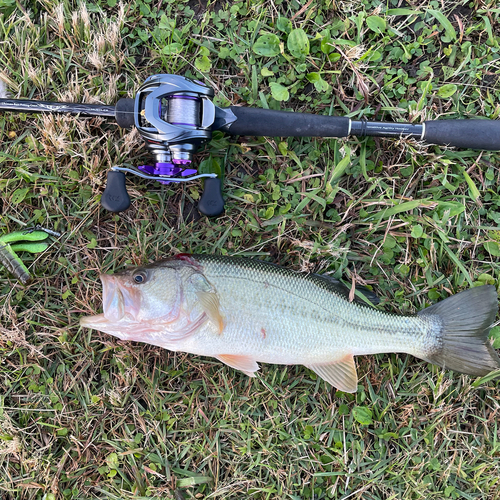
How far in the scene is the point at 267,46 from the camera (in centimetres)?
297

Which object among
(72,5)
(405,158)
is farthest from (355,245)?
(72,5)

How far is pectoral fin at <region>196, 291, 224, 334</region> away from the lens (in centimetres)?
250

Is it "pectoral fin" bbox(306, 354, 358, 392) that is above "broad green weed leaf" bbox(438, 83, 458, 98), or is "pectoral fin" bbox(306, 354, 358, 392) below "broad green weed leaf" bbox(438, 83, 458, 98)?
below

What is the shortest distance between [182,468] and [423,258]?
2409 mm

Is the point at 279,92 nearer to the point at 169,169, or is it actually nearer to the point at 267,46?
the point at 267,46

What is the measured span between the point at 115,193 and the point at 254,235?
41.4 inches

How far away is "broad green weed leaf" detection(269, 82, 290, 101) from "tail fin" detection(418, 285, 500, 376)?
6.29ft

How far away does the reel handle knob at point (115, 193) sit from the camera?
2666 mm

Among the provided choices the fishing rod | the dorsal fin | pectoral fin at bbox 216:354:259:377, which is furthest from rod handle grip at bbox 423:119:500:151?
pectoral fin at bbox 216:354:259:377

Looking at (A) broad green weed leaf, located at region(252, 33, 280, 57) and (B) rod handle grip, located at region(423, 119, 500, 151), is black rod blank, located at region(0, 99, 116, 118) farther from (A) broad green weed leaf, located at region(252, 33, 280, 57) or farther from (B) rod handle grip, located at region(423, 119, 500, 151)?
(B) rod handle grip, located at region(423, 119, 500, 151)

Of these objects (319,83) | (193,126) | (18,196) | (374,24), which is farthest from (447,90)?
(18,196)

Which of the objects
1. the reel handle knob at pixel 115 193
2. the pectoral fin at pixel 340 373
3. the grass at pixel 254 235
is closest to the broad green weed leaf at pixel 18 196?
the grass at pixel 254 235

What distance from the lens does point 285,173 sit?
9.78ft

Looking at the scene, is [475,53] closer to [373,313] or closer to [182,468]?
[373,313]
